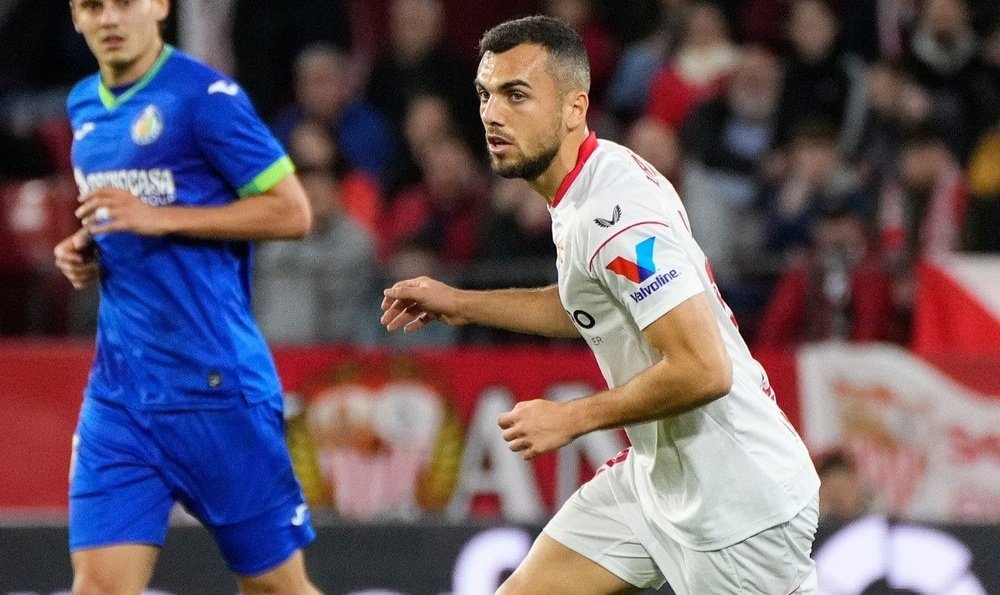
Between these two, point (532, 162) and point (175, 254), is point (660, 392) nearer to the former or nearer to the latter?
point (532, 162)

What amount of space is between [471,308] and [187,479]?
1.02 m

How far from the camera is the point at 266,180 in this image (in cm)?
482

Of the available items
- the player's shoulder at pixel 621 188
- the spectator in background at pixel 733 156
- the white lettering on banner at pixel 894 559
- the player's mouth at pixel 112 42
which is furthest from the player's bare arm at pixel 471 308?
the spectator in background at pixel 733 156

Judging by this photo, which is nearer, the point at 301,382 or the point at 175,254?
the point at 175,254

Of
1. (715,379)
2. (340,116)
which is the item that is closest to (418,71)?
(340,116)

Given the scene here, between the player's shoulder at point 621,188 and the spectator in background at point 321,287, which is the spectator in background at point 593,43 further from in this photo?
the player's shoulder at point 621,188

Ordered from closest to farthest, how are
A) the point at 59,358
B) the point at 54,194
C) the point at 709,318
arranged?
the point at 709,318
the point at 59,358
the point at 54,194

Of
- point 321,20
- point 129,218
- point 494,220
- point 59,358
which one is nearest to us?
point 129,218

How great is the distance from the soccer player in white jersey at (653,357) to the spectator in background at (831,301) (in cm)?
417

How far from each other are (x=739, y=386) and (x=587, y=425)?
50 centimetres

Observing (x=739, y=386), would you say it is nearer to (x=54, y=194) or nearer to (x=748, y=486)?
(x=748, y=486)

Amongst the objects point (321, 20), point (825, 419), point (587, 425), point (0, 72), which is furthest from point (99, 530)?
point (0, 72)

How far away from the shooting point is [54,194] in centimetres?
1001

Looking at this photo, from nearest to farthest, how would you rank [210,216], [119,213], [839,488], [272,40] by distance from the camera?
[119,213]
[210,216]
[839,488]
[272,40]
